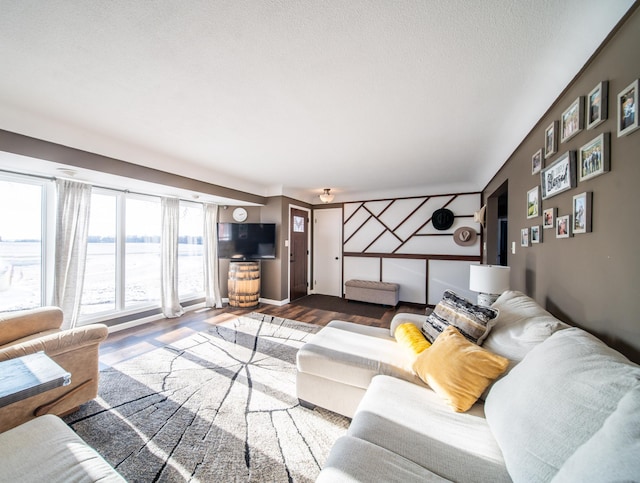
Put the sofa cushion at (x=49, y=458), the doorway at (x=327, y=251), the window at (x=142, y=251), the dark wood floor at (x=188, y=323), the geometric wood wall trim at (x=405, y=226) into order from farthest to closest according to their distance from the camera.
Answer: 1. the doorway at (x=327, y=251)
2. the geometric wood wall trim at (x=405, y=226)
3. the window at (x=142, y=251)
4. the dark wood floor at (x=188, y=323)
5. the sofa cushion at (x=49, y=458)

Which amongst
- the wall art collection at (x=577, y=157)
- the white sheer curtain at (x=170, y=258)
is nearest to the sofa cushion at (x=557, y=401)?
the wall art collection at (x=577, y=157)

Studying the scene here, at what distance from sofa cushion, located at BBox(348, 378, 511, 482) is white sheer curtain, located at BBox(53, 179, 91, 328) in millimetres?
3706

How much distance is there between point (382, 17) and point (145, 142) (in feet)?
8.85

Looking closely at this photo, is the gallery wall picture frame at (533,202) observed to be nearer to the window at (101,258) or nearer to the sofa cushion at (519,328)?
the sofa cushion at (519,328)

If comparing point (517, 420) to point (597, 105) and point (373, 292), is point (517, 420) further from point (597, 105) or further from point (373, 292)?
point (373, 292)

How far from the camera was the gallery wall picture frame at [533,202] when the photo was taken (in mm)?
1864

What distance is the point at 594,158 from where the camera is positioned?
1178 millimetres

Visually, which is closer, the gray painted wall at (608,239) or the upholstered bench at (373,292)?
the gray painted wall at (608,239)

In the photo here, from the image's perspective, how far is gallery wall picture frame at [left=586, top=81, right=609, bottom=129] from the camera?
1.11 m

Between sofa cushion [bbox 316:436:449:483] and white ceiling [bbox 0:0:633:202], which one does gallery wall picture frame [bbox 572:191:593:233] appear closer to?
white ceiling [bbox 0:0:633:202]

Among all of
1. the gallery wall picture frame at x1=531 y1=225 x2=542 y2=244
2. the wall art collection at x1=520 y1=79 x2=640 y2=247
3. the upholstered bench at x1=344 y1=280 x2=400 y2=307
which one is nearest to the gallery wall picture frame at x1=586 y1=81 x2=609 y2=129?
the wall art collection at x1=520 y1=79 x2=640 y2=247

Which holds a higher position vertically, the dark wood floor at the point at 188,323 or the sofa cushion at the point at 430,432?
the sofa cushion at the point at 430,432

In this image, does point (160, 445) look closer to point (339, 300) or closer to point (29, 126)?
point (29, 126)

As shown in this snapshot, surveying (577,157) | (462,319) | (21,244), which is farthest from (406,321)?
(21,244)
